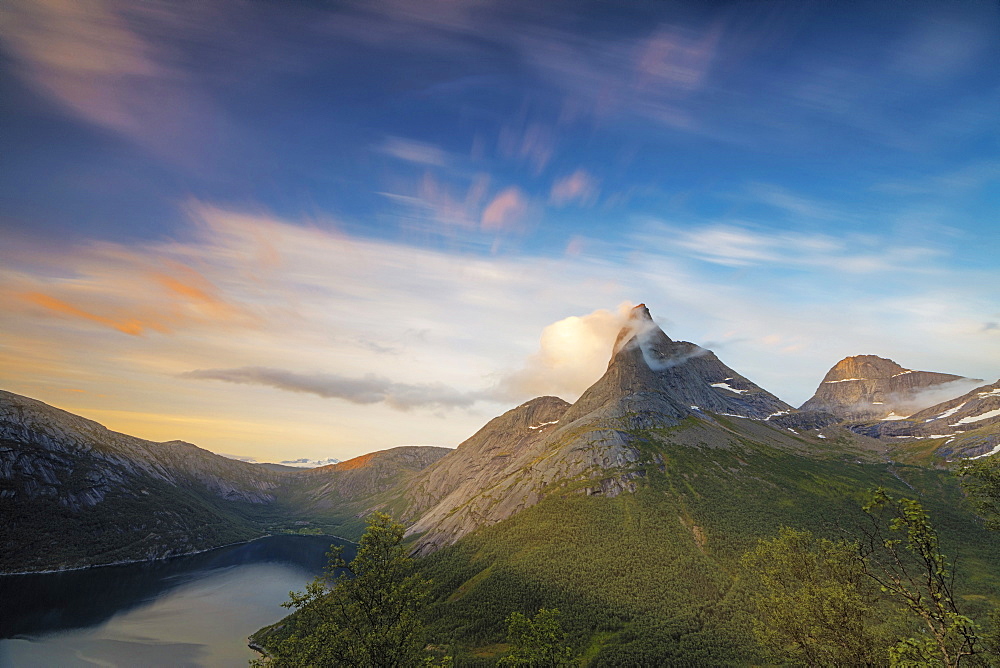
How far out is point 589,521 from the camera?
7589 inches

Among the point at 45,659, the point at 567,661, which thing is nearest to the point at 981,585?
the point at 567,661

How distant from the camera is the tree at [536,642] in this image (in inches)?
1448

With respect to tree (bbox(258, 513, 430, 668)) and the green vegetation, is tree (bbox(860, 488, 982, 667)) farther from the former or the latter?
tree (bbox(258, 513, 430, 668))

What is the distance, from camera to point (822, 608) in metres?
30.0

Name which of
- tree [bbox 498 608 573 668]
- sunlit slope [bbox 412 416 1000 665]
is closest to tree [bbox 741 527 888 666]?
tree [bbox 498 608 573 668]

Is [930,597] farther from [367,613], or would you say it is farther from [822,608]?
[367,613]

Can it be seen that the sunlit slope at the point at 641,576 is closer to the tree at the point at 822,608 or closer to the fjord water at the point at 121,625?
the fjord water at the point at 121,625

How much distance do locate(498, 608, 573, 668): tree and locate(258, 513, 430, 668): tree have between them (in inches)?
405

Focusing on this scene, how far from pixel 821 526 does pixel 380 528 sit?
21941 centimetres

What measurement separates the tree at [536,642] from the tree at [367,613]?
10.3 m

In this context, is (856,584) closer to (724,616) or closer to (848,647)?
(848,647)

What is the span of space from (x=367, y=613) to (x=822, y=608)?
32.2 metres

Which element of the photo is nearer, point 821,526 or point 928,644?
point 928,644

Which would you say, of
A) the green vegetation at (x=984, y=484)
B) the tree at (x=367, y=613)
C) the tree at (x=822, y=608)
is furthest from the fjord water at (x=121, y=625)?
the green vegetation at (x=984, y=484)
